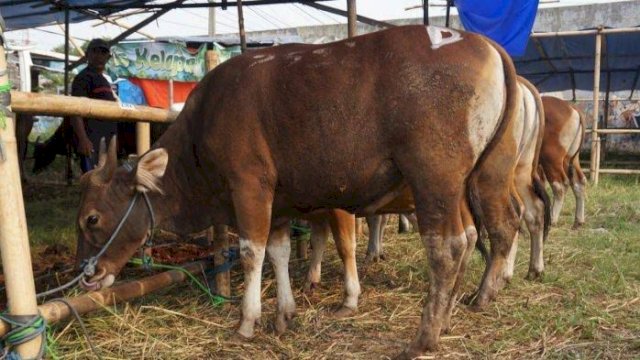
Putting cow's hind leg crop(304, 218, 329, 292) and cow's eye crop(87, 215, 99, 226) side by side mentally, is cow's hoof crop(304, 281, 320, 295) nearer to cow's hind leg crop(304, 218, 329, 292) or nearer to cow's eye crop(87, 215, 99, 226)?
cow's hind leg crop(304, 218, 329, 292)

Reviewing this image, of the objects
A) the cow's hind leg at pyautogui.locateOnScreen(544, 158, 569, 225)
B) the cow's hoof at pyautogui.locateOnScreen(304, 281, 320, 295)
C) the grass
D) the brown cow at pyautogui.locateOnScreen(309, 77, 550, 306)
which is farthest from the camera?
the cow's hind leg at pyautogui.locateOnScreen(544, 158, 569, 225)

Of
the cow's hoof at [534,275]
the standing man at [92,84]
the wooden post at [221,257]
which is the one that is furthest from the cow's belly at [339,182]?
the standing man at [92,84]

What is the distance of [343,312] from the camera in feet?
14.6

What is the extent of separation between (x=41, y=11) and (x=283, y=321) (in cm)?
934

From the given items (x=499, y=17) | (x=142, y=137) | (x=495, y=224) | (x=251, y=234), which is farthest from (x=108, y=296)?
(x=499, y=17)

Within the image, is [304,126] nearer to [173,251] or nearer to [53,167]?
[173,251]

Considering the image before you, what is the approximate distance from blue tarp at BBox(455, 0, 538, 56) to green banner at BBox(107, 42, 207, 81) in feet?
27.6

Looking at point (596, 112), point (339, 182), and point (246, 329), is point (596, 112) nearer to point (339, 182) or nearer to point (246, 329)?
point (339, 182)

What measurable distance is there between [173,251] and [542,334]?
379 cm

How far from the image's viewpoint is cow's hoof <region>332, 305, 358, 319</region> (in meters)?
4.38

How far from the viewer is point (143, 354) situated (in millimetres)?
3604

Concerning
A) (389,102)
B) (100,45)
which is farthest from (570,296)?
(100,45)

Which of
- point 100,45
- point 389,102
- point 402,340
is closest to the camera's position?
point 389,102

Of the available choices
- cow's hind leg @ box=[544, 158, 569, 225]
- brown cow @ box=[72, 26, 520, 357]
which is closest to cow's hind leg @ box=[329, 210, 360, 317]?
brown cow @ box=[72, 26, 520, 357]
